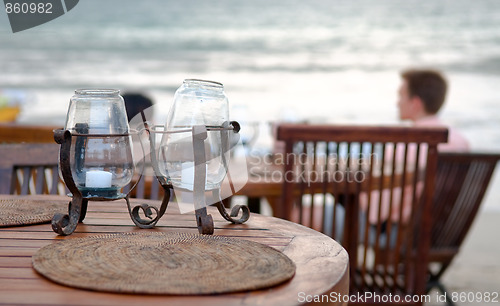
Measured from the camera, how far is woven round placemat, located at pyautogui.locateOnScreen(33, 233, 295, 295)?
0.88 metres

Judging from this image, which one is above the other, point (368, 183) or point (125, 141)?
point (125, 141)

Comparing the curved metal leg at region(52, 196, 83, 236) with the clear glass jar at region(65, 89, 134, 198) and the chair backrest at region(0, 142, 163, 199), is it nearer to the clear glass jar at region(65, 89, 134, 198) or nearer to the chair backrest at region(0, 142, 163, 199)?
the clear glass jar at region(65, 89, 134, 198)

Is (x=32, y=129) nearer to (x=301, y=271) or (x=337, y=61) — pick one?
(x=301, y=271)

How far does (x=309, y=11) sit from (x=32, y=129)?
103ft

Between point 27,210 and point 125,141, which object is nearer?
point 125,141

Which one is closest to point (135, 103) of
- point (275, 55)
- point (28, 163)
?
point (28, 163)

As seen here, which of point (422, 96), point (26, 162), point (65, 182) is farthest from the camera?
point (422, 96)

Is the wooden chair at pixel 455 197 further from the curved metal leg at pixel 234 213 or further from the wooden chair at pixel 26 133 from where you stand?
the wooden chair at pixel 26 133

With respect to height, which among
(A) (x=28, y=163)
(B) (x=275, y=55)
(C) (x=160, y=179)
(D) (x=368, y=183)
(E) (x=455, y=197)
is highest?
(C) (x=160, y=179)

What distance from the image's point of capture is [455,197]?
2.68 meters

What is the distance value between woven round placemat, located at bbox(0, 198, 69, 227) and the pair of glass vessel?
120 mm

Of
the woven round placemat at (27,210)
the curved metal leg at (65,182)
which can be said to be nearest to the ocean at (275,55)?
the woven round placemat at (27,210)

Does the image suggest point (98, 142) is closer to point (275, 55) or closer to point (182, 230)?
point (182, 230)

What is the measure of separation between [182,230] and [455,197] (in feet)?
5.65
